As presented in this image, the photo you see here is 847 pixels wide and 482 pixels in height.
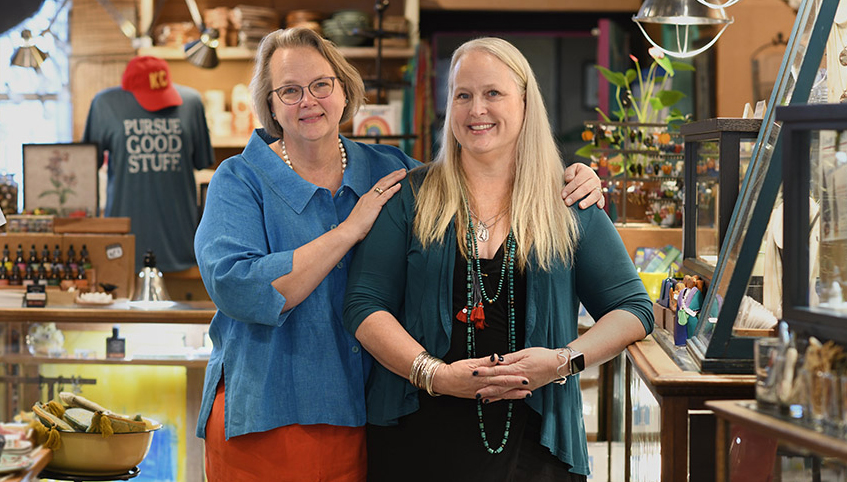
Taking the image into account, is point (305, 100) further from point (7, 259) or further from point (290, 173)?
point (7, 259)

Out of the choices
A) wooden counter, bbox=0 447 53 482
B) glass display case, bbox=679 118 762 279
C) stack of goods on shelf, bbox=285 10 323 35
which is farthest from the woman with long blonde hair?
stack of goods on shelf, bbox=285 10 323 35

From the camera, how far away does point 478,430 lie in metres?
2.10

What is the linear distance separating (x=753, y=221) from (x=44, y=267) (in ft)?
9.76

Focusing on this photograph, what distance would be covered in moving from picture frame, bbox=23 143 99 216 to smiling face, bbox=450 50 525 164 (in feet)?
9.57

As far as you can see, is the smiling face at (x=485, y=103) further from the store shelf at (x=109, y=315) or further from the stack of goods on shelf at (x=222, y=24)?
the stack of goods on shelf at (x=222, y=24)

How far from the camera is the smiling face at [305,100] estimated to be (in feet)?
7.34

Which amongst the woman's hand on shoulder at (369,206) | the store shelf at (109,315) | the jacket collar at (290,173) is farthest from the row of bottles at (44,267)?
the woman's hand on shoulder at (369,206)

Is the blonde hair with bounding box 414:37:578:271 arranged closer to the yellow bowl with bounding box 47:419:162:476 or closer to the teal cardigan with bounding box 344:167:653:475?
the teal cardigan with bounding box 344:167:653:475

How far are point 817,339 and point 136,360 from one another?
2.69 metres

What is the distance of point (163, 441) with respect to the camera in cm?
361

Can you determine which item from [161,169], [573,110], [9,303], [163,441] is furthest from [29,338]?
[573,110]

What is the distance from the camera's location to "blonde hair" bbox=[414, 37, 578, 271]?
211 cm

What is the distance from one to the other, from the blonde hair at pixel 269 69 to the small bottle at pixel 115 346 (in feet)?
5.34

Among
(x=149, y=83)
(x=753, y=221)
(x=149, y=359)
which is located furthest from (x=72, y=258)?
(x=753, y=221)
